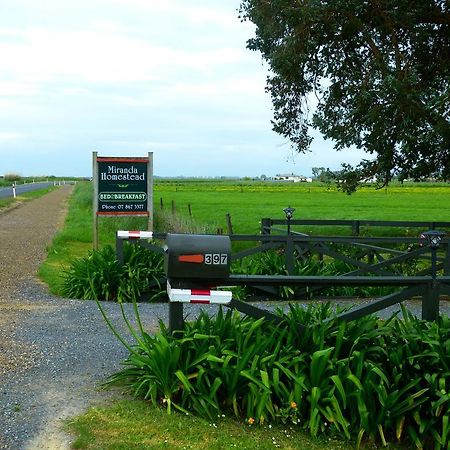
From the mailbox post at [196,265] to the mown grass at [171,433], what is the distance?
33.9 inches

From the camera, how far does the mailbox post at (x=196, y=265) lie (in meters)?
4.50

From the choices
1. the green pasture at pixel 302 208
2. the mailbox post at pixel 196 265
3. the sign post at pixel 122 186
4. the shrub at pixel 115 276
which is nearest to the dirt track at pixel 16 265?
the shrub at pixel 115 276

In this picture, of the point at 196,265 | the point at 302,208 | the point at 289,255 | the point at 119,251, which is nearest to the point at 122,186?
the point at 119,251

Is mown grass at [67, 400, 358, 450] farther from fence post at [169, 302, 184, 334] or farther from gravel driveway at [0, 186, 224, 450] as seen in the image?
fence post at [169, 302, 184, 334]

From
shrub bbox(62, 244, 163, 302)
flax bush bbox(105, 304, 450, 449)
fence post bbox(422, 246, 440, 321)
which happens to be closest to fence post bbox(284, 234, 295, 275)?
shrub bbox(62, 244, 163, 302)

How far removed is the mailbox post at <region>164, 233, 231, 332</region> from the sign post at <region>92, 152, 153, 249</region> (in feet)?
23.6

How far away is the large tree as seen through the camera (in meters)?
13.8

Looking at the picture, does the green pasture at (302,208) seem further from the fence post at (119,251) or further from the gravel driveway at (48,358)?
the gravel driveway at (48,358)

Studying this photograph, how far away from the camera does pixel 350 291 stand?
32.2 feet

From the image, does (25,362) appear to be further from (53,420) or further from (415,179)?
(415,179)

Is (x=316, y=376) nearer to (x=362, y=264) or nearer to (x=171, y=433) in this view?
(x=171, y=433)

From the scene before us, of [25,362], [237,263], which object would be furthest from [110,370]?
[237,263]

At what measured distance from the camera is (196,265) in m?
4.51

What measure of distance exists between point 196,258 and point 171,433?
4.00ft
